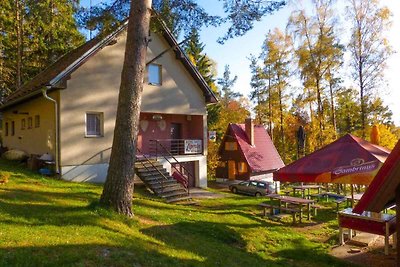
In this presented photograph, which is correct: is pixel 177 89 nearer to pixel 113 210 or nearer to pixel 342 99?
pixel 113 210

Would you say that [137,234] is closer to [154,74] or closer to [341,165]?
[341,165]

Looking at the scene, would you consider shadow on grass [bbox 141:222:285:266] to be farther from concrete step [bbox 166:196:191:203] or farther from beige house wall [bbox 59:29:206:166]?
beige house wall [bbox 59:29:206:166]

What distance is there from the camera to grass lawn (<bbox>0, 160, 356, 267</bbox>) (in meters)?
6.19

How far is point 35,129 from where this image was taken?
1836cm

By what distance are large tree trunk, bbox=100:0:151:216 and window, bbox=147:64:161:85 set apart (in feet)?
31.5

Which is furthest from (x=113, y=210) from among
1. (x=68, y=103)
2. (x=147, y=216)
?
(x=68, y=103)

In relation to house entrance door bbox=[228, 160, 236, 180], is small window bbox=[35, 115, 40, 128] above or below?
above

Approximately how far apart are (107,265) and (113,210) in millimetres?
3403

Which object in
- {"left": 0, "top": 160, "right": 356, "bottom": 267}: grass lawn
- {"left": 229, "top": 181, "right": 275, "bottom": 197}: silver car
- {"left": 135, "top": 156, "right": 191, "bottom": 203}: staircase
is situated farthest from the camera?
{"left": 229, "top": 181, "right": 275, "bottom": 197}: silver car

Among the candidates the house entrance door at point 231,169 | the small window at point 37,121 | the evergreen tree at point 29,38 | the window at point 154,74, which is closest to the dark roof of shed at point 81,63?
the small window at point 37,121

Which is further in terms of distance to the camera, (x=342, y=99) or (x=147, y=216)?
(x=342, y=99)

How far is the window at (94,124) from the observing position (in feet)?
55.6

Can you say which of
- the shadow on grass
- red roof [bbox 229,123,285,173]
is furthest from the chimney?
the shadow on grass

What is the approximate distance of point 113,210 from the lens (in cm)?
915
